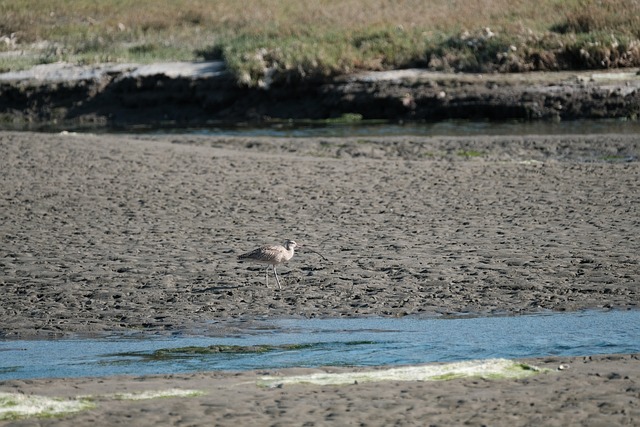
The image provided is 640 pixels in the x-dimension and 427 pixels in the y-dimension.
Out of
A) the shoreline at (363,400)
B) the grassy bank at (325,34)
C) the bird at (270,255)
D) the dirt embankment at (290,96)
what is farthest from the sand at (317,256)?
the grassy bank at (325,34)

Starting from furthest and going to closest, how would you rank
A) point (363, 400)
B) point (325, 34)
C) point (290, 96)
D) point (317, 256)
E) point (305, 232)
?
point (325, 34)
point (290, 96)
point (305, 232)
point (317, 256)
point (363, 400)

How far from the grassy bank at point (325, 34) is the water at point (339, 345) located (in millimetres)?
19333

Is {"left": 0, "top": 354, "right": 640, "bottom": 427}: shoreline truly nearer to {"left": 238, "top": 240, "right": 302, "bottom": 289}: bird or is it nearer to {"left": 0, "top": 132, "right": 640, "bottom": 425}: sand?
{"left": 0, "top": 132, "right": 640, "bottom": 425}: sand

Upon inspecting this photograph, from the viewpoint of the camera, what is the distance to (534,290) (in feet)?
33.5

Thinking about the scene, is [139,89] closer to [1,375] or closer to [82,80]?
[82,80]

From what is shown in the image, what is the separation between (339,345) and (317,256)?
2.82 m

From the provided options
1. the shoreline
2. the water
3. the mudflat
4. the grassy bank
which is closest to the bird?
the mudflat

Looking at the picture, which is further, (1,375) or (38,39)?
(38,39)

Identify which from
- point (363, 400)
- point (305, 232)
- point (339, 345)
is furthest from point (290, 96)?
point (363, 400)

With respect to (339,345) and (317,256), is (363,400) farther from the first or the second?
(317,256)

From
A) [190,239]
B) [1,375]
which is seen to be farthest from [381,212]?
[1,375]

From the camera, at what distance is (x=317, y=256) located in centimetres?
1150

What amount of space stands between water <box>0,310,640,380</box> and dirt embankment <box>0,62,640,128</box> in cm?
1627

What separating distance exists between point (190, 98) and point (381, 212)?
52.2 feet
